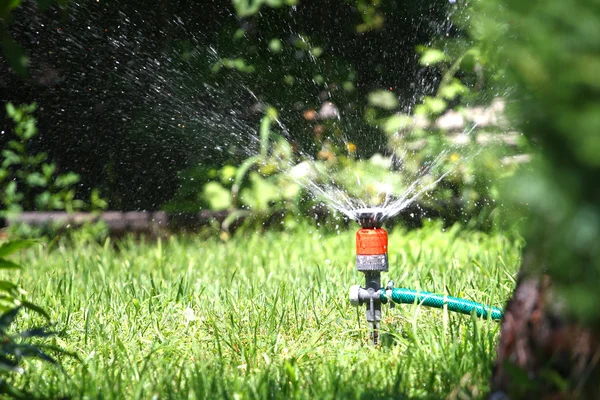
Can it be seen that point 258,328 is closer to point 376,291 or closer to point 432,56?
point 376,291

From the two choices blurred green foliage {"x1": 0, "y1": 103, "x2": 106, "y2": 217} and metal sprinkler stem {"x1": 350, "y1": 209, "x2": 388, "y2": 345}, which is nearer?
metal sprinkler stem {"x1": 350, "y1": 209, "x2": 388, "y2": 345}

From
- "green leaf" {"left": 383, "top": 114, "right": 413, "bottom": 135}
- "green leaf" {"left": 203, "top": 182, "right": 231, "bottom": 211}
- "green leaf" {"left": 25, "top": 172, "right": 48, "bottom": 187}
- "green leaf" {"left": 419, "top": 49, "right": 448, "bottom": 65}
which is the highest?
"green leaf" {"left": 419, "top": 49, "right": 448, "bottom": 65}

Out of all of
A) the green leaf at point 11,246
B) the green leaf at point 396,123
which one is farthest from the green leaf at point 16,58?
the green leaf at point 396,123

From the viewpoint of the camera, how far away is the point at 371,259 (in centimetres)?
171

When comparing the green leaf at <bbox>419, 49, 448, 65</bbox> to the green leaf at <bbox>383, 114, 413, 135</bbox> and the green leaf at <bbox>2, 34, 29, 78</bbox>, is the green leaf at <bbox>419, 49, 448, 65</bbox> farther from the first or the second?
the green leaf at <bbox>2, 34, 29, 78</bbox>

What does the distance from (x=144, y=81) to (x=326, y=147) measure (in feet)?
3.42

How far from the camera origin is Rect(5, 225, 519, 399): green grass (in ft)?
4.53

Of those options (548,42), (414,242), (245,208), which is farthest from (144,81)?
(548,42)

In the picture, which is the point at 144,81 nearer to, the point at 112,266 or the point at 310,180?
the point at 310,180

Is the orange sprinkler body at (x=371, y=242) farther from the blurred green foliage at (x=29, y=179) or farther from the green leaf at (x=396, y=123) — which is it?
the blurred green foliage at (x=29, y=179)

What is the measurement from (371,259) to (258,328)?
0.37m

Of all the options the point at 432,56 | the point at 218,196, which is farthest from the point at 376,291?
the point at 218,196

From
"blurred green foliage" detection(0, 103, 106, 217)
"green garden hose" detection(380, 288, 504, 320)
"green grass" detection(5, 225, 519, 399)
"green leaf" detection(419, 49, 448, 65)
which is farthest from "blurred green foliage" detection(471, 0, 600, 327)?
"blurred green foliage" detection(0, 103, 106, 217)

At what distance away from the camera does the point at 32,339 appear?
6.07 ft
